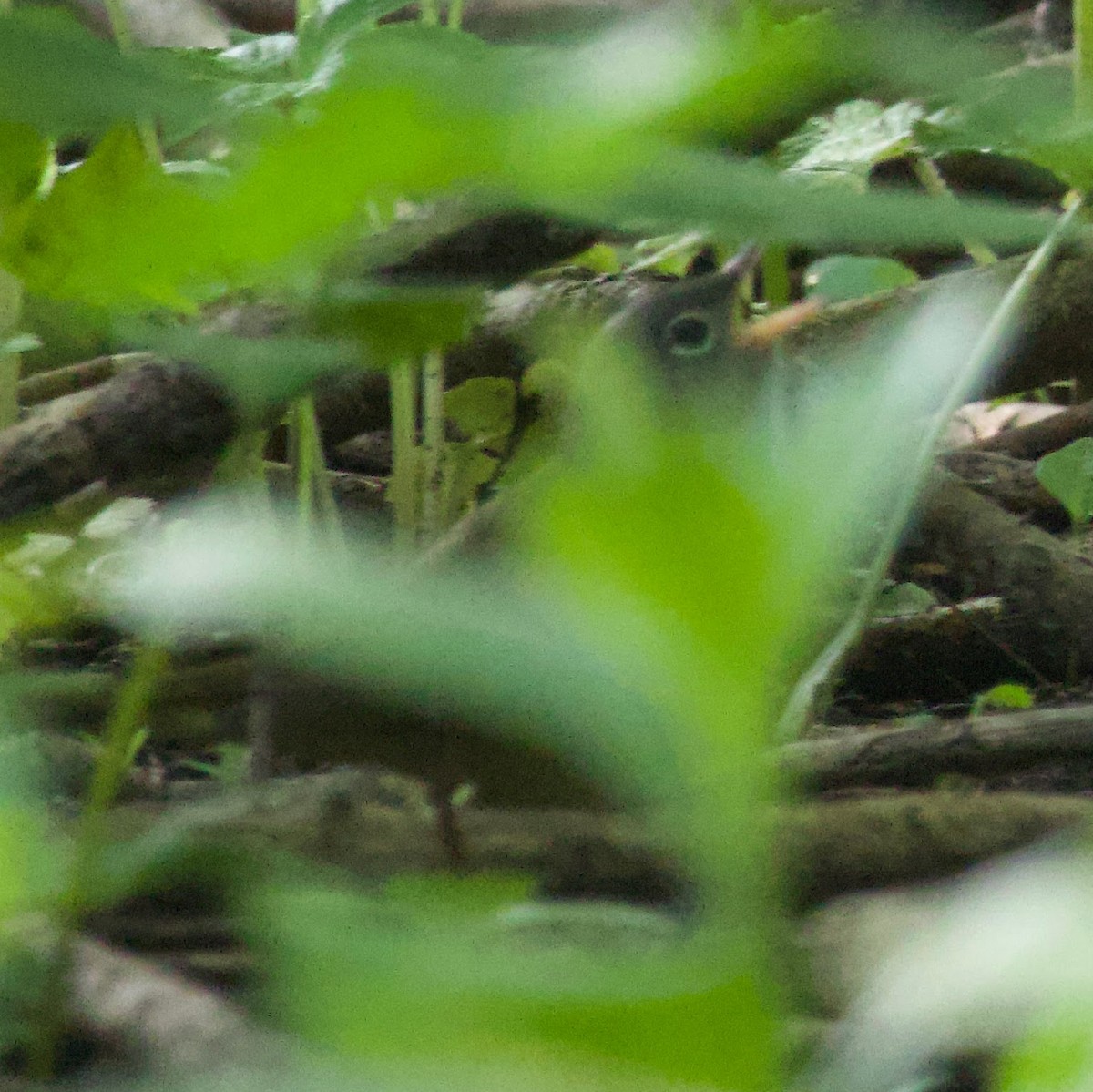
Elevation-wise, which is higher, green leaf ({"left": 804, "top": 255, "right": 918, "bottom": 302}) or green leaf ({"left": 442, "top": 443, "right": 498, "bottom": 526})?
green leaf ({"left": 804, "top": 255, "right": 918, "bottom": 302})

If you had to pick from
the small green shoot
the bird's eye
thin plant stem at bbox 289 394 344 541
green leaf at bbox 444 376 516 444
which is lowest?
the small green shoot

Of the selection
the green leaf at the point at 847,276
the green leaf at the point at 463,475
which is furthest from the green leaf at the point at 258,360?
the green leaf at the point at 463,475

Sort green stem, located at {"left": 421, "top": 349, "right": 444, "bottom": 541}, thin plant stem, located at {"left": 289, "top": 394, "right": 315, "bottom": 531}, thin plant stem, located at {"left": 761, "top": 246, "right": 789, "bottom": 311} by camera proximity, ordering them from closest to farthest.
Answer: thin plant stem, located at {"left": 289, "top": 394, "right": 315, "bottom": 531}
thin plant stem, located at {"left": 761, "top": 246, "right": 789, "bottom": 311}
green stem, located at {"left": 421, "top": 349, "right": 444, "bottom": 541}

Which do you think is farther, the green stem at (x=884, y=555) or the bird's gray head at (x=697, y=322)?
the bird's gray head at (x=697, y=322)

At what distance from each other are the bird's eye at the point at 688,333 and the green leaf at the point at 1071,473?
0.67 metres

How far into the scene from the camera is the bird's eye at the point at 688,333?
852 mm

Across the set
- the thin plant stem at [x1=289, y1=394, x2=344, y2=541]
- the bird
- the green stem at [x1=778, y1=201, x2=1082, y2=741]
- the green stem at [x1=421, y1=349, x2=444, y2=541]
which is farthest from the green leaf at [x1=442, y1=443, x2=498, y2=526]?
the green stem at [x1=778, y1=201, x2=1082, y2=741]

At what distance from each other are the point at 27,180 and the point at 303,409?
435 millimetres

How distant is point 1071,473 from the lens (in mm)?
1406

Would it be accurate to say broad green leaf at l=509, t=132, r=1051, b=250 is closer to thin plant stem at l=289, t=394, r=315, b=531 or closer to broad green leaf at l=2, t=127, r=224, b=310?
broad green leaf at l=2, t=127, r=224, b=310

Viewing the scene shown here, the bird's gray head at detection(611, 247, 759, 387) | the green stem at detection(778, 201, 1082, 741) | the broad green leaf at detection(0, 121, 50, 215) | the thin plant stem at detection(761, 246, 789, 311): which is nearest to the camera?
the broad green leaf at detection(0, 121, 50, 215)

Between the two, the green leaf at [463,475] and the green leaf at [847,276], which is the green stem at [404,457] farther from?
the green leaf at [847,276]

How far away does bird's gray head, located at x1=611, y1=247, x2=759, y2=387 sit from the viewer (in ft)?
2.78

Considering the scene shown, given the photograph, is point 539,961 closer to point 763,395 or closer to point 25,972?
point 25,972
